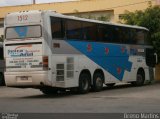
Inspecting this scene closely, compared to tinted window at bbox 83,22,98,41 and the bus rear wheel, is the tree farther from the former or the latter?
tinted window at bbox 83,22,98,41

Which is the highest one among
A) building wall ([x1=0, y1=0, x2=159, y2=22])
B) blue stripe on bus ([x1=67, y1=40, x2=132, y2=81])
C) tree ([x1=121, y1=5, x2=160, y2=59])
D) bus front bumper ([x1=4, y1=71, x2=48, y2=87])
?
building wall ([x1=0, y1=0, x2=159, y2=22])

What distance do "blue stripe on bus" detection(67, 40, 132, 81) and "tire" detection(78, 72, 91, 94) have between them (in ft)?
3.11

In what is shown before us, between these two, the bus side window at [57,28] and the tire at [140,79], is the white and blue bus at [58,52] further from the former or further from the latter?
Answer: the tire at [140,79]

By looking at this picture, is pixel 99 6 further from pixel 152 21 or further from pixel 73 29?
pixel 73 29

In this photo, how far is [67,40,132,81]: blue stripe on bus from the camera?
22984 mm

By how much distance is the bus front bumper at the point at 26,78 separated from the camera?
20484mm

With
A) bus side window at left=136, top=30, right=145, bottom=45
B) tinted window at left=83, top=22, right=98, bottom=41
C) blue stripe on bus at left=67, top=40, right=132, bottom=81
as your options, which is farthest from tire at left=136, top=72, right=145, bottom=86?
tinted window at left=83, top=22, right=98, bottom=41

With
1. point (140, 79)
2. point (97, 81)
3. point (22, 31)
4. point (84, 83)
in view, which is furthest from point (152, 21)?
point (22, 31)

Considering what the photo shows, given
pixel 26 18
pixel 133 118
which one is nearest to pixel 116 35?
pixel 26 18

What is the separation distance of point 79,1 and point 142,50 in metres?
19.9

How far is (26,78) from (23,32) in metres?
1.96

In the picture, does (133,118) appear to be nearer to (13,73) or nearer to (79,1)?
(13,73)

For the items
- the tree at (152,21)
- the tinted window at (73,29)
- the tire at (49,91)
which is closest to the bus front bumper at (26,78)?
the tire at (49,91)

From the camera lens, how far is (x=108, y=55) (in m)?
25.0
